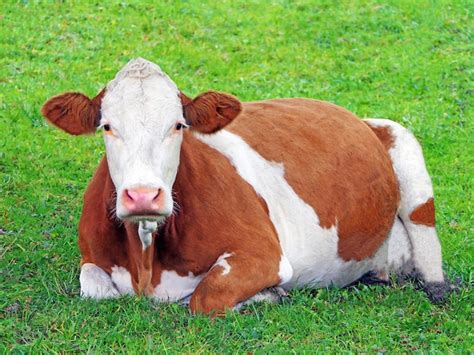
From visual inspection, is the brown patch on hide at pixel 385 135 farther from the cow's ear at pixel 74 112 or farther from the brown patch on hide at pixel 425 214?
A: the cow's ear at pixel 74 112

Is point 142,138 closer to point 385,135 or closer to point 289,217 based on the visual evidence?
point 289,217

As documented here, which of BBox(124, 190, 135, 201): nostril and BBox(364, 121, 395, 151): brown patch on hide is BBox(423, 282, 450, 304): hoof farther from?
BBox(124, 190, 135, 201): nostril

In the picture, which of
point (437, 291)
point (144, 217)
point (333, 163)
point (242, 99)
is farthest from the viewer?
point (242, 99)

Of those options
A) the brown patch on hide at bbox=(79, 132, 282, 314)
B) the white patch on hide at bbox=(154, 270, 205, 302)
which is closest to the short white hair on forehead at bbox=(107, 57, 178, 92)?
the brown patch on hide at bbox=(79, 132, 282, 314)

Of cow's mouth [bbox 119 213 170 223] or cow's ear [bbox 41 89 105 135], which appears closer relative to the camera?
cow's mouth [bbox 119 213 170 223]

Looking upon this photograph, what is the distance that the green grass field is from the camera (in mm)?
7122

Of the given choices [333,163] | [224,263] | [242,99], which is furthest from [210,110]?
[242,99]

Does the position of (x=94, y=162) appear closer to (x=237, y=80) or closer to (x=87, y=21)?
(x=237, y=80)

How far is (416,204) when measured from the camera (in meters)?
9.52

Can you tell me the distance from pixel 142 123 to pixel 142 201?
0.70m

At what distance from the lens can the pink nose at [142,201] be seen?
6746 mm

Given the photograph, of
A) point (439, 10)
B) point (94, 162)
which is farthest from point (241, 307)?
point (439, 10)

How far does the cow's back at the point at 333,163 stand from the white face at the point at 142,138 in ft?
4.50

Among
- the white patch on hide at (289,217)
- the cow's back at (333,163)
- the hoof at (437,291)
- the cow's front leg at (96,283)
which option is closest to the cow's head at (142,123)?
the white patch on hide at (289,217)
